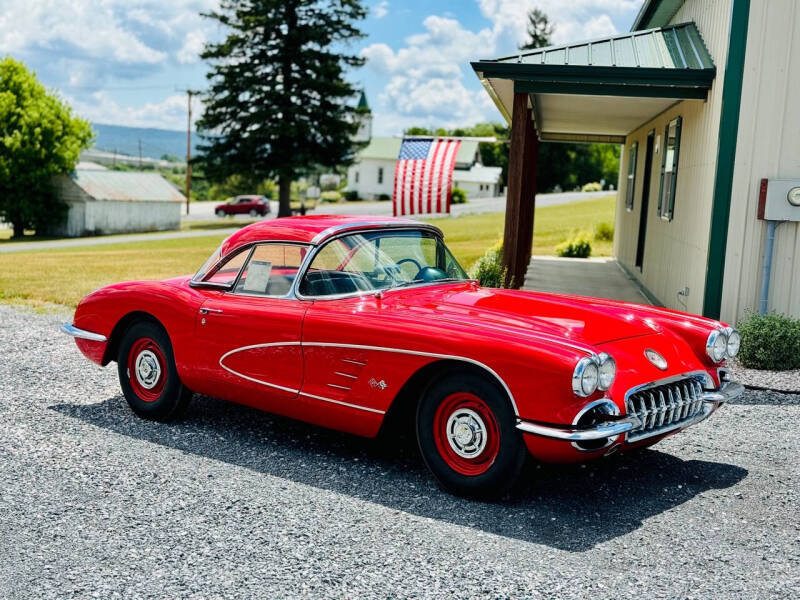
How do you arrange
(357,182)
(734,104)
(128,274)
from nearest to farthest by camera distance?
(734,104) < (128,274) < (357,182)

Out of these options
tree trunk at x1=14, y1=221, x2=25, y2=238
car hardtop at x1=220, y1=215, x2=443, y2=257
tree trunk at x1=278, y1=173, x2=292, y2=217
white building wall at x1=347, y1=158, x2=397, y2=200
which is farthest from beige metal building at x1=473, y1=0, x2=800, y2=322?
white building wall at x1=347, y1=158, x2=397, y2=200

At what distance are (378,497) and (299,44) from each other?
39.9m

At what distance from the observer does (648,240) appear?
45.0 feet

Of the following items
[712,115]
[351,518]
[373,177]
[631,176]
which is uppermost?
[373,177]

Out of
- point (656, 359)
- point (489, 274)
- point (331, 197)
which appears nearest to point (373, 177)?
point (331, 197)

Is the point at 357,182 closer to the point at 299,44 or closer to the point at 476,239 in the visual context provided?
the point at 299,44

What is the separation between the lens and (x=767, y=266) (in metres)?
8.21

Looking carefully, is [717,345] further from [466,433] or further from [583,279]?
[583,279]

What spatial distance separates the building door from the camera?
1434cm

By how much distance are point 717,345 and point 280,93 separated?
128 feet

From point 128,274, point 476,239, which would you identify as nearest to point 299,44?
point 476,239

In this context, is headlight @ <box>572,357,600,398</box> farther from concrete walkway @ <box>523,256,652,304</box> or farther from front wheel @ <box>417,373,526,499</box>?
concrete walkway @ <box>523,256,652,304</box>

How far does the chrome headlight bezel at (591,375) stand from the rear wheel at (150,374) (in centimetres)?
298

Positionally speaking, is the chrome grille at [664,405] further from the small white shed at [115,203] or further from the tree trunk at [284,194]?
the small white shed at [115,203]
